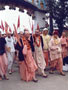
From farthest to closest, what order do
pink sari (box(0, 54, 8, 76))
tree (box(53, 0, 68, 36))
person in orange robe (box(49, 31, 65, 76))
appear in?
tree (box(53, 0, 68, 36)) → person in orange robe (box(49, 31, 65, 76)) → pink sari (box(0, 54, 8, 76))

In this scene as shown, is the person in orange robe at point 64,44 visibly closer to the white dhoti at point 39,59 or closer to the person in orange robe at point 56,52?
the person in orange robe at point 56,52

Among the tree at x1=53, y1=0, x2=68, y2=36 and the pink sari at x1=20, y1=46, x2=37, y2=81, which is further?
the tree at x1=53, y1=0, x2=68, y2=36

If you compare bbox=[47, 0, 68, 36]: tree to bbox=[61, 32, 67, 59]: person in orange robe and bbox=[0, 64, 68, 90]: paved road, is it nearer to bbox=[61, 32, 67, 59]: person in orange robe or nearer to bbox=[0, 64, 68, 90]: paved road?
bbox=[61, 32, 67, 59]: person in orange robe

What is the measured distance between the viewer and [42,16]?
1722 cm

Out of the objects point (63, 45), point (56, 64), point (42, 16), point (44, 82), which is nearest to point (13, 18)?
point (63, 45)

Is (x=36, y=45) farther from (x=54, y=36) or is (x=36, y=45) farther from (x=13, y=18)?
(x=13, y=18)

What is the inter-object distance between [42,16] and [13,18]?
892 cm

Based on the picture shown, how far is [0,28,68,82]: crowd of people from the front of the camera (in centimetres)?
574

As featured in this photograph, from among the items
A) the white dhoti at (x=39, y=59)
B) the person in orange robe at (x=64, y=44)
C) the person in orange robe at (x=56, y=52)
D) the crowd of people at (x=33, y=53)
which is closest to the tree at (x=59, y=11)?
the person in orange robe at (x=64, y=44)

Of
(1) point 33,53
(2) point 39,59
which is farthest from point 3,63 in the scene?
(2) point 39,59

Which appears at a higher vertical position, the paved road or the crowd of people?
the crowd of people

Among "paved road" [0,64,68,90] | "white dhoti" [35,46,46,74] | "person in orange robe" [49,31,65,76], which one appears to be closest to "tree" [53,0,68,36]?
"person in orange robe" [49,31,65,76]

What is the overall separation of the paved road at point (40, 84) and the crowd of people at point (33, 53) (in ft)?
0.66

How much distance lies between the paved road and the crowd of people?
7.9 inches
